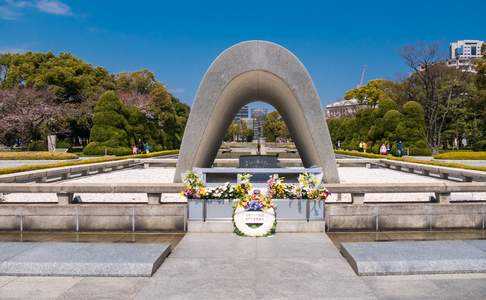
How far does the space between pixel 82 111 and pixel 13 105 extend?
673 cm

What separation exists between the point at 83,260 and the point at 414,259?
484 centimetres

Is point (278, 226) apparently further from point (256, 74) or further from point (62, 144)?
point (62, 144)

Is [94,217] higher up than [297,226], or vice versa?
[94,217]

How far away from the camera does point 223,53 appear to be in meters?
12.3

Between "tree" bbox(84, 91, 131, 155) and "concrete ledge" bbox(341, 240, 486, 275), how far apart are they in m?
32.1

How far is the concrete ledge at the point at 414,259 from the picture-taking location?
5746 mm

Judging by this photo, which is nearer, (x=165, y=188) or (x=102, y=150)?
(x=165, y=188)

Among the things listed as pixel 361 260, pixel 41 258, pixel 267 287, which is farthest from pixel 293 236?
pixel 41 258

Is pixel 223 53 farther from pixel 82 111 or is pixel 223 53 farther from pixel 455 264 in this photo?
pixel 82 111

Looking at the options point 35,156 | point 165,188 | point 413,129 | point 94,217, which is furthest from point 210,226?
point 413,129

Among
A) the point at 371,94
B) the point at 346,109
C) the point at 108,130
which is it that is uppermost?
the point at 371,94

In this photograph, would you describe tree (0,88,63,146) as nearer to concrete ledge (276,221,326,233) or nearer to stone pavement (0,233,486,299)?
concrete ledge (276,221,326,233)

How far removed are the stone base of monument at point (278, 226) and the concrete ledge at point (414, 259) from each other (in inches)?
70.7

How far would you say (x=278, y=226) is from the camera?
841 cm
